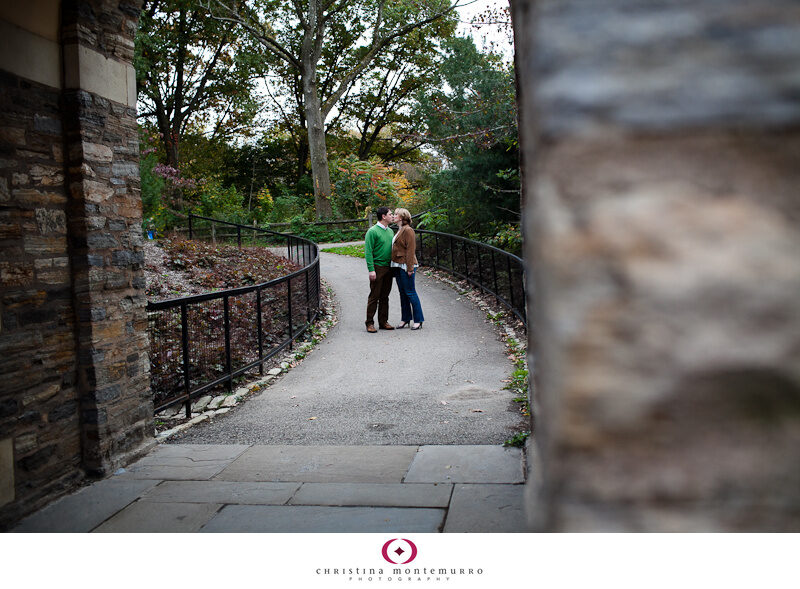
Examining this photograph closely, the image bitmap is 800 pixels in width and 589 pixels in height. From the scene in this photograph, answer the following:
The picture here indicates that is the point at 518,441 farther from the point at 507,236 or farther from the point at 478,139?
the point at 507,236

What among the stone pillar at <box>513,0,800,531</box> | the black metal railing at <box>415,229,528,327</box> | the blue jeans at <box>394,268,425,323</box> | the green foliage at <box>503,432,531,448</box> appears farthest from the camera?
the black metal railing at <box>415,229,528,327</box>

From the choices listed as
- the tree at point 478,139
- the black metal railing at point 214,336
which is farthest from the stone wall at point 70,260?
the tree at point 478,139

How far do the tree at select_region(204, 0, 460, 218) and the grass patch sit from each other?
430 cm

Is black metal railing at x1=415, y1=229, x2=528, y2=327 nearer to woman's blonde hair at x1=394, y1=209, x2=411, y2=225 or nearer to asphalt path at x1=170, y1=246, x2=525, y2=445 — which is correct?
asphalt path at x1=170, y1=246, x2=525, y2=445

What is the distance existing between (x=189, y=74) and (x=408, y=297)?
19.5m

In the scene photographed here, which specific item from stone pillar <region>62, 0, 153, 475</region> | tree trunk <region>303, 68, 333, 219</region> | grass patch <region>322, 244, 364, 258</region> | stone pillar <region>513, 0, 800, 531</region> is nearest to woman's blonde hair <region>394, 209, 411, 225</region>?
stone pillar <region>62, 0, 153, 475</region>

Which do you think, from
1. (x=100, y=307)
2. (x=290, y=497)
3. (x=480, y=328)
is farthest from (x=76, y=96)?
(x=480, y=328)

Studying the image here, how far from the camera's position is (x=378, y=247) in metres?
8.95

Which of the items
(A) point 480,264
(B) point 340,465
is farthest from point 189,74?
(B) point 340,465

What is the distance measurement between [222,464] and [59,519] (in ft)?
3.51

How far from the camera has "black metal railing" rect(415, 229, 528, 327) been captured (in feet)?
30.2

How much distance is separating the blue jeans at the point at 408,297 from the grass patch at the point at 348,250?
338 inches

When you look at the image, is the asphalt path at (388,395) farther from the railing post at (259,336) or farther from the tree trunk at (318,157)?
the tree trunk at (318,157)
